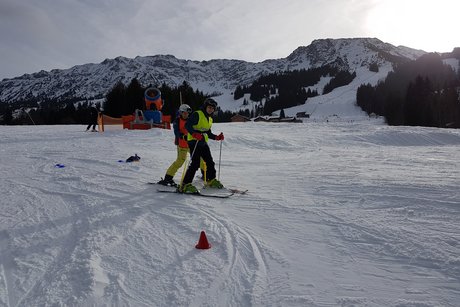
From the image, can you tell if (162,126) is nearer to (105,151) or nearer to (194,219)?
(105,151)

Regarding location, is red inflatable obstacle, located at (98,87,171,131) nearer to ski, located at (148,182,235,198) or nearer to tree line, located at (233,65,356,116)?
ski, located at (148,182,235,198)

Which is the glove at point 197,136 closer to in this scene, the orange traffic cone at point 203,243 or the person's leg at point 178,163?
the person's leg at point 178,163

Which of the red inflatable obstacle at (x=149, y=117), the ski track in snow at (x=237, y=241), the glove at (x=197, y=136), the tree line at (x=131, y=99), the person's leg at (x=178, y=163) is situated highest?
the tree line at (x=131, y=99)

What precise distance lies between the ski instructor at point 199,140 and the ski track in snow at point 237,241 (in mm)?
616

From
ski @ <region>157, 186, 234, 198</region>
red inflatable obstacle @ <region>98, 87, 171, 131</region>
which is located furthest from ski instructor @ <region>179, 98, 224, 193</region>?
red inflatable obstacle @ <region>98, 87, 171, 131</region>

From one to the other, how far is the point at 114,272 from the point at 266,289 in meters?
1.62

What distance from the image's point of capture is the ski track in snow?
128 inches

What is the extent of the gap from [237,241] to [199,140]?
329 cm

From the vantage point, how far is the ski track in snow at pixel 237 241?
10.7 feet

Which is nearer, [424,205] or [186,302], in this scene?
[186,302]

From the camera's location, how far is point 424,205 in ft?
18.9

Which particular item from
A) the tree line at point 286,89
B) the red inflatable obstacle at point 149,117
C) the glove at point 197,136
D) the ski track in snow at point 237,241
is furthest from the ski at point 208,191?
the tree line at point 286,89

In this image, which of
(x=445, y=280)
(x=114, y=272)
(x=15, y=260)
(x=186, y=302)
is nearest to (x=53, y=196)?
(x=15, y=260)

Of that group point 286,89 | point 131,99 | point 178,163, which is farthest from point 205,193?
point 286,89
